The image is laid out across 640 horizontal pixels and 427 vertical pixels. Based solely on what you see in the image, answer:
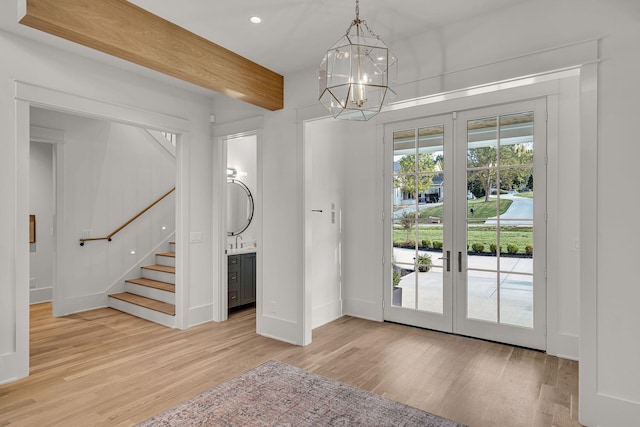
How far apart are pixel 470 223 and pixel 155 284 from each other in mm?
4364

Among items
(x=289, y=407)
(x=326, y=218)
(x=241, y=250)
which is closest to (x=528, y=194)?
(x=326, y=218)

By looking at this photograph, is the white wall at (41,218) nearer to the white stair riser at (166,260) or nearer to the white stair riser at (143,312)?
the white stair riser at (143,312)

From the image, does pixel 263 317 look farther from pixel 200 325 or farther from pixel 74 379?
pixel 74 379

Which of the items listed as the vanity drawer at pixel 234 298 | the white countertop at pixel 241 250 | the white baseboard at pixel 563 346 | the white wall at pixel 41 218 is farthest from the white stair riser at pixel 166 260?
the white baseboard at pixel 563 346

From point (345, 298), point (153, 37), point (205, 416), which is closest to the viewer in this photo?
point (205, 416)

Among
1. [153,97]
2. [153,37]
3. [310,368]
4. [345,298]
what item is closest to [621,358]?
[310,368]

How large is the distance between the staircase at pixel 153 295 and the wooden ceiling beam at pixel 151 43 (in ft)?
9.40

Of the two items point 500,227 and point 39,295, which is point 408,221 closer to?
point 500,227

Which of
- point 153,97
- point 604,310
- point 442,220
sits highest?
point 153,97

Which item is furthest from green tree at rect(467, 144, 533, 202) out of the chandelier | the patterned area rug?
→ the patterned area rug

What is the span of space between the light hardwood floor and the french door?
30 cm

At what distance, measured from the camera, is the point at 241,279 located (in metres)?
5.23

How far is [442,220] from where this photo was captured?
4199 millimetres

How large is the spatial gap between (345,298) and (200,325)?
1899mm
